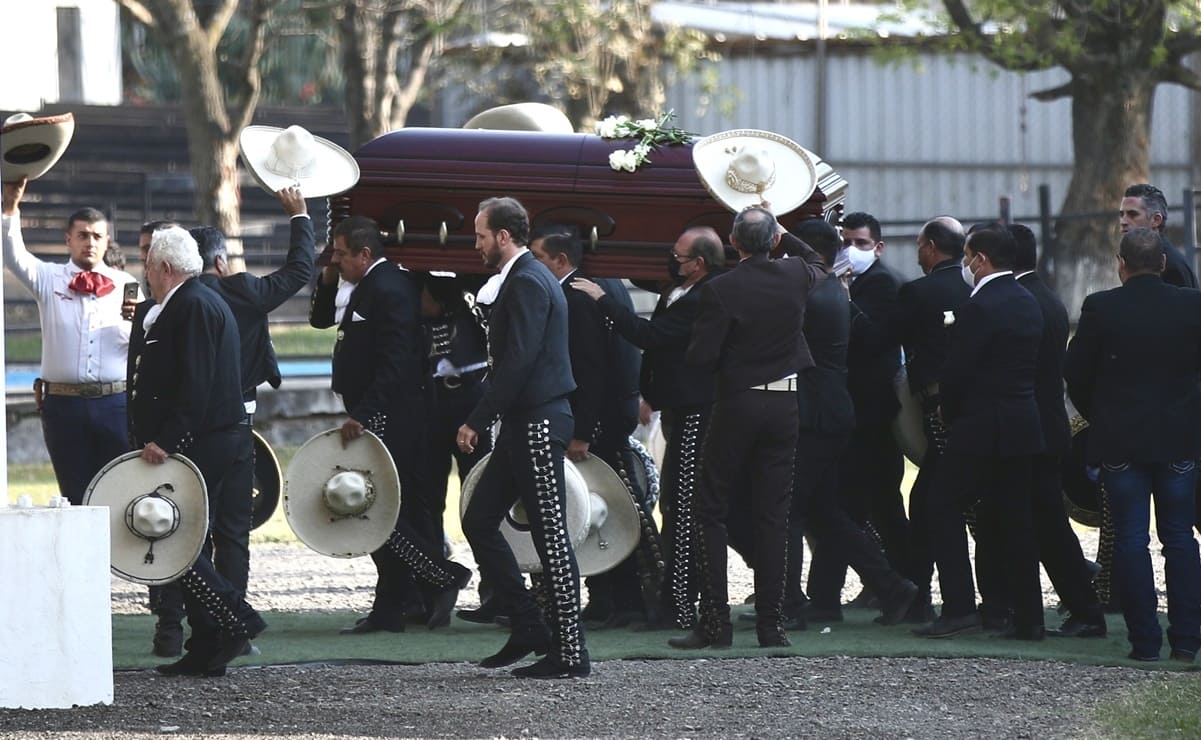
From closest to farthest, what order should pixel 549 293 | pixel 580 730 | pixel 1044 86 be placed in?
pixel 580 730, pixel 549 293, pixel 1044 86

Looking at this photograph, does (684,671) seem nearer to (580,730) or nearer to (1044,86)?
(580,730)

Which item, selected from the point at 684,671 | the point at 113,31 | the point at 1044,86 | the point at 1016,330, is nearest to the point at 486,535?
the point at 684,671

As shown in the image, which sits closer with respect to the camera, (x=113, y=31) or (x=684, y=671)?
(x=684, y=671)

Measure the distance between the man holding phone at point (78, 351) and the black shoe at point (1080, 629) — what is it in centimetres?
415

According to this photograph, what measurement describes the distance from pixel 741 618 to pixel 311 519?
77.0 inches

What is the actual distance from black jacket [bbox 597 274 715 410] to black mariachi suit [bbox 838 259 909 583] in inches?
35.5

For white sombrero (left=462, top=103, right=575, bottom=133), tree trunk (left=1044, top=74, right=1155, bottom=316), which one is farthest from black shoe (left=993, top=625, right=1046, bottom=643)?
tree trunk (left=1044, top=74, right=1155, bottom=316)

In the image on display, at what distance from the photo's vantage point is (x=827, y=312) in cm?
789

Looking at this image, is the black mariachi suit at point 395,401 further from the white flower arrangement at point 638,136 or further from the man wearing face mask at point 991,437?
the man wearing face mask at point 991,437

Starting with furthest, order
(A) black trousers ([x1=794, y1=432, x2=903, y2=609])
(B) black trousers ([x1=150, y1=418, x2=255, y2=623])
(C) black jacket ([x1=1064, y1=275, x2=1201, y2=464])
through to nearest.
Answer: (A) black trousers ([x1=794, y1=432, x2=903, y2=609]) → (B) black trousers ([x1=150, y1=418, x2=255, y2=623]) → (C) black jacket ([x1=1064, y1=275, x2=1201, y2=464])

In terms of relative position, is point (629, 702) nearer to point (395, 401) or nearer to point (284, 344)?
point (395, 401)

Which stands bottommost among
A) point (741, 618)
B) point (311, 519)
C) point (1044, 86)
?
point (741, 618)

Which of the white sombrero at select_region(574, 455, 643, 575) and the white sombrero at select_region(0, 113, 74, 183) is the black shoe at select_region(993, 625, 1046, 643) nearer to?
the white sombrero at select_region(574, 455, 643, 575)

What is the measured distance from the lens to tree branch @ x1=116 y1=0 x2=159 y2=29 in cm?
1827
